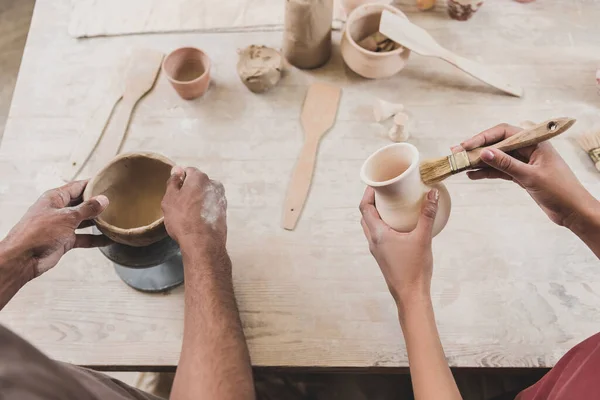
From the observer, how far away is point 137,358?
41.3 inches

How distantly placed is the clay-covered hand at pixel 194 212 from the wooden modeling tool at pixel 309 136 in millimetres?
166

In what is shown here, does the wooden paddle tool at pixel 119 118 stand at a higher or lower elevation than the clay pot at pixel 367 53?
lower

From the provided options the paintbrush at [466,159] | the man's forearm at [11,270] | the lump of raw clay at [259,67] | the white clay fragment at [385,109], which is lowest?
the man's forearm at [11,270]

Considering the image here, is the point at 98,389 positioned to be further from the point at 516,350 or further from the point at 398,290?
the point at 516,350

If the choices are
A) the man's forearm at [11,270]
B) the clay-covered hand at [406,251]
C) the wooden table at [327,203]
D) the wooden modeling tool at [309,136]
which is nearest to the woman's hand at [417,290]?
the clay-covered hand at [406,251]

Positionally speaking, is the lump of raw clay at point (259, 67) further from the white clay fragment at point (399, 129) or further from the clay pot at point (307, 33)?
the white clay fragment at point (399, 129)

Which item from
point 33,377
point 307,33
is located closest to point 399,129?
point 307,33

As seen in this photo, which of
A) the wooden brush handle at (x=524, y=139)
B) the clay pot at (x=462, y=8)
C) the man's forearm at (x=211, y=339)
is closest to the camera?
the wooden brush handle at (x=524, y=139)

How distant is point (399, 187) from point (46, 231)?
61 centimetres

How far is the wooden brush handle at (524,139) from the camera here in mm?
825

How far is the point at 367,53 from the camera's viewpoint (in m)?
1.24

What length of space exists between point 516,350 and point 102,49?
3.96ft

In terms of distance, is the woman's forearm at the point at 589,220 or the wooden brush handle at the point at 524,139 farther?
the woman's forearm at the point at 589,220

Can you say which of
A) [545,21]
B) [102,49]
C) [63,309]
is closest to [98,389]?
[63,309]
